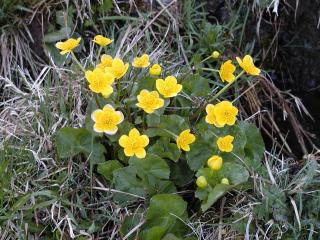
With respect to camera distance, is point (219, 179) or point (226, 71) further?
point (226, 71)

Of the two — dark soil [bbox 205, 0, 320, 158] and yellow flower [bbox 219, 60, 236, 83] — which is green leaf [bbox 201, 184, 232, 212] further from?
dark soil [bbox 205, 0, 320, 158]

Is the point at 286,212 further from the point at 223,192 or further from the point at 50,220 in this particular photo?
the point at 50,220

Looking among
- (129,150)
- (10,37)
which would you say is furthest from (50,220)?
(10,37)

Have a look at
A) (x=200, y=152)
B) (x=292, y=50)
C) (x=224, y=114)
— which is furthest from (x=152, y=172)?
(x=292, y=50)

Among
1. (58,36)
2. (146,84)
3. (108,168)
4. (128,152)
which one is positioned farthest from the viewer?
(58,36)

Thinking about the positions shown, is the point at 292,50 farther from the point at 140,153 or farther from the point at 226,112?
the point at 140,153

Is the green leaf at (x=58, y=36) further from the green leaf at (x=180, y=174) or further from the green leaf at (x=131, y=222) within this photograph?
the green leaf at (x=131, y=222)

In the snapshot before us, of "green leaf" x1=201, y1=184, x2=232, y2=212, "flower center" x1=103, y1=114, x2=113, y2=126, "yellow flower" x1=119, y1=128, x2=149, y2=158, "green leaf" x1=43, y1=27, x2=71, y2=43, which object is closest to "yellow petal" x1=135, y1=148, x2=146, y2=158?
"yellow flower" x1=119, y1=128, x2=149, y2=158
